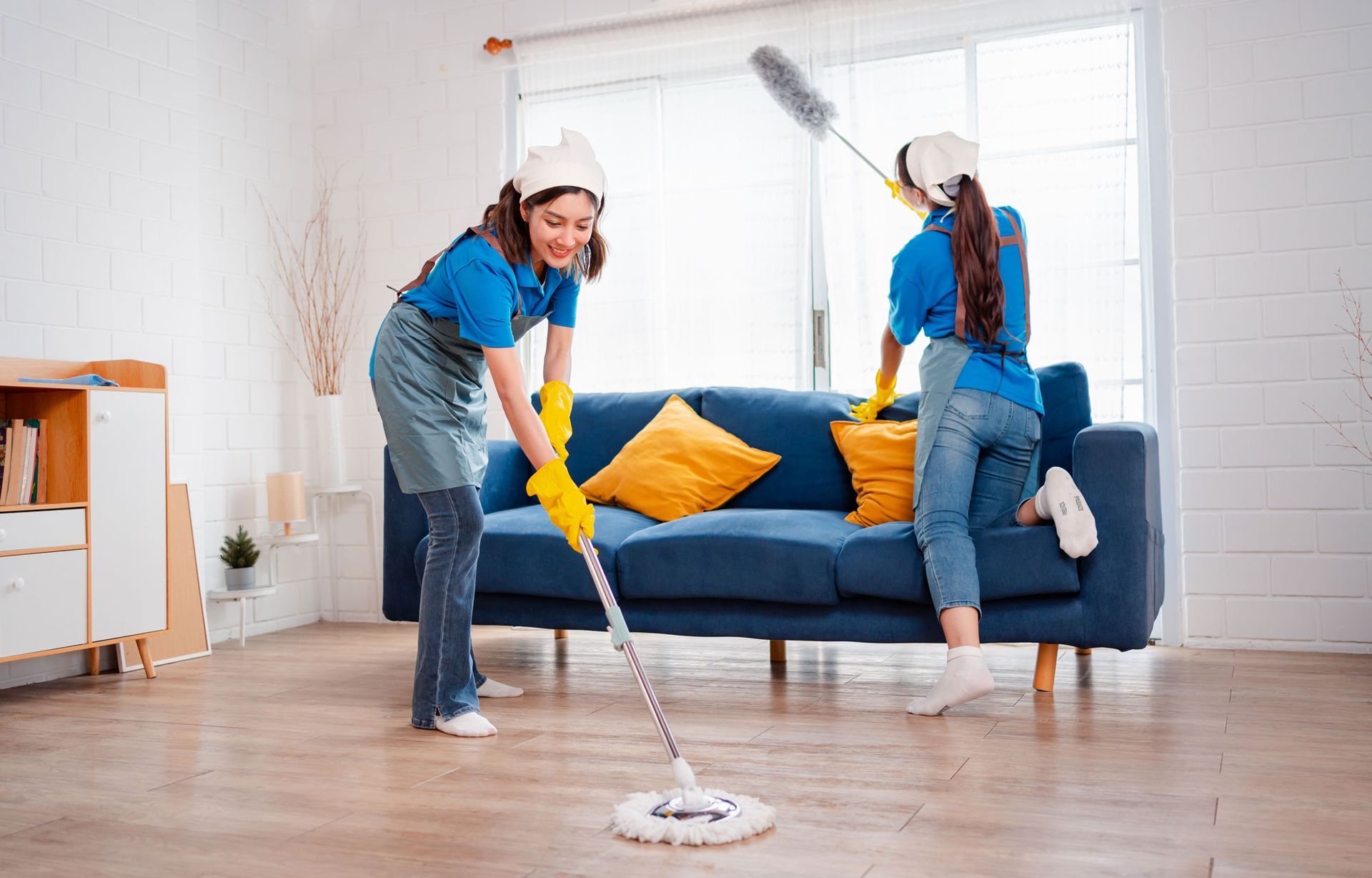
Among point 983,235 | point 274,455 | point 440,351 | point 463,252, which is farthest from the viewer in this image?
point 274,455

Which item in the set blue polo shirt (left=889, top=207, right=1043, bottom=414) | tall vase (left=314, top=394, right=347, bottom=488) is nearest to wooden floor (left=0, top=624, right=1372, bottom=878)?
blue polo shirt (left=889, top=207, right=1043, bottom=414)

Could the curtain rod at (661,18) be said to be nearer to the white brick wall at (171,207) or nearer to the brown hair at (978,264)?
the white brick wall at (171,207)

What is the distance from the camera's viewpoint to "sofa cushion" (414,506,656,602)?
9.75 ft

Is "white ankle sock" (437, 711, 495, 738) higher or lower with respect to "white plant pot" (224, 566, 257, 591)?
lower

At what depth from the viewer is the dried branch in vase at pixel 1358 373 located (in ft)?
10.8

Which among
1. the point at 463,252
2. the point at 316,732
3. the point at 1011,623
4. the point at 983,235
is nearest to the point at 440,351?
the point at 463,252

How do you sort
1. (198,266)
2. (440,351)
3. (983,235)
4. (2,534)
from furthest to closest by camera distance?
(198,266) < (2,534) < (983,235) < (440,351)

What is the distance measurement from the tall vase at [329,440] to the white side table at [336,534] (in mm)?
44

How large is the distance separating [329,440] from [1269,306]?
3212 millimetres

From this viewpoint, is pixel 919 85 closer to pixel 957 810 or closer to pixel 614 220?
pixel 614 220

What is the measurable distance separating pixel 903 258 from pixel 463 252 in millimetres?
1069

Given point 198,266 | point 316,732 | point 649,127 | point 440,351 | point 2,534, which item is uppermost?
point 649,127

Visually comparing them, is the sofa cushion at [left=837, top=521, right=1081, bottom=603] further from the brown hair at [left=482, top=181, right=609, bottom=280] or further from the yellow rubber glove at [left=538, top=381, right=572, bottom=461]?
the brown hair at [left=482, top=181, right=609, bottom=280]

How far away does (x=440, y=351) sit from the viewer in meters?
2.46
